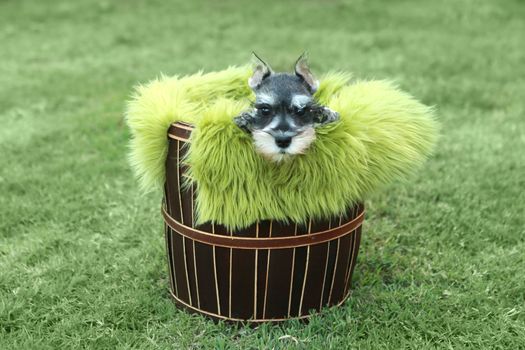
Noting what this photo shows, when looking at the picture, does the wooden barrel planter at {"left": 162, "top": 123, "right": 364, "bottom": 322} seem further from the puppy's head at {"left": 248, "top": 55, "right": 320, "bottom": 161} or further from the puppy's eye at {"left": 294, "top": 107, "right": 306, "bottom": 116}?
the puppy's eye at {"left": 294, "top": 107, "right": 306, "bottom": 116}

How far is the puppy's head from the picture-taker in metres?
2.30

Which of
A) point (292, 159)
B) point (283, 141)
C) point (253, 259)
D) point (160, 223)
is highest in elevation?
point (283, 141)

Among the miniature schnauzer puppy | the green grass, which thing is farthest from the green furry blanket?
the green grass

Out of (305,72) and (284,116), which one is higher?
(305,72)

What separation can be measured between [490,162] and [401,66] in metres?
2.86

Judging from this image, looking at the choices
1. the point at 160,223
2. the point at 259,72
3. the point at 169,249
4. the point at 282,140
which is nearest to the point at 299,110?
the point at 282,140

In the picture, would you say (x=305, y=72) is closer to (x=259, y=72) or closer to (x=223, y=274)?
(x=259, y=72)

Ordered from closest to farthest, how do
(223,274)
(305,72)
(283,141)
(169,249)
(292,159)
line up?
1. (283,141)
2. (292,159)
3. (305,72)
4. (223,274)
5. (169,249)

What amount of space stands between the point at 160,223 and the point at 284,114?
1.76 m

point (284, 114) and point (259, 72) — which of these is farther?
point (259, 72)

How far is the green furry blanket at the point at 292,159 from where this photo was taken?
242 centimetres

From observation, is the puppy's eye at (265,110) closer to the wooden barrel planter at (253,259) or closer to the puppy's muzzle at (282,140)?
the puppy's muzzle at (282,140)

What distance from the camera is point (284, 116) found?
235 centimetres

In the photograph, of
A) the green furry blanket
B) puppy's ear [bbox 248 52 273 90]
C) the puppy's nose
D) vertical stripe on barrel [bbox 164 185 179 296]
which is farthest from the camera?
vertical stripe on barrel [bbox 164 185 179 296]
